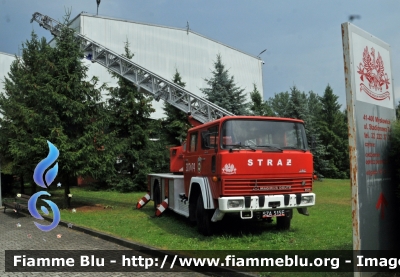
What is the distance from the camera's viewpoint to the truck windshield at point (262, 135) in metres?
8.55

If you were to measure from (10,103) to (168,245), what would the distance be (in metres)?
14.9

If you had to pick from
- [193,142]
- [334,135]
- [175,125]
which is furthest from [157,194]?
[334,135]

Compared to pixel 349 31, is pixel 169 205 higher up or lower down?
lower down

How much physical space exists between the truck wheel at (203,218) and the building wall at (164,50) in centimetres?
2397

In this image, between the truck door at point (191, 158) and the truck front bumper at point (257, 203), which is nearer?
the truck front bumper at point (257, 203)

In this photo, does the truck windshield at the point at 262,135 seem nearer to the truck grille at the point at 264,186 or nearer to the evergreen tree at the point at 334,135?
the truck grille at the point at 264,186

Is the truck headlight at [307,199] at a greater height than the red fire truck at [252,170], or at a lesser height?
lesser

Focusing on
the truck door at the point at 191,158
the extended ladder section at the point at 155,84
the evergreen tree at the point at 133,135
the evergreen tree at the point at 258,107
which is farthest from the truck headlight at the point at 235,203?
the evergreen tree at the point at 258,107

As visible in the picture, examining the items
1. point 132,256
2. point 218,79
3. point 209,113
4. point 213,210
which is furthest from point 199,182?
point 218,79

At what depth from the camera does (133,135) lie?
2423 cm

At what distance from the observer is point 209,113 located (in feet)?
57.2

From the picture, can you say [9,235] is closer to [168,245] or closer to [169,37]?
[168,245]

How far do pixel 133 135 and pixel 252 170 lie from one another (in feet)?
54.9

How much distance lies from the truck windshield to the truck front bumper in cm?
106
